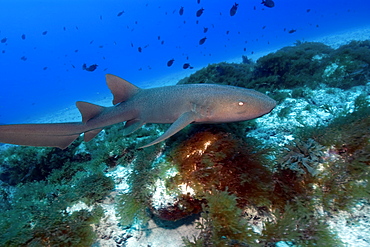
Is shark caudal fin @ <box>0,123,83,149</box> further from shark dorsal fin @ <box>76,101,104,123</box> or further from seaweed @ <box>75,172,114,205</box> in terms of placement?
seaweed @ <box>75,172,114,205</box>

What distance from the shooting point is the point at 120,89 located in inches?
165

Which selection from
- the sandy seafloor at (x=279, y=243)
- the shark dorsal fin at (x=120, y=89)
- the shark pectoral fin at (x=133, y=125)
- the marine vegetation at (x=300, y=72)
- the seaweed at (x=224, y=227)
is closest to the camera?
the seaweed at (x=224, y=227)

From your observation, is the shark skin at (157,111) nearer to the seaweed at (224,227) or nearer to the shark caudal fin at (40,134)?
the shark caudal fin at (40,134)

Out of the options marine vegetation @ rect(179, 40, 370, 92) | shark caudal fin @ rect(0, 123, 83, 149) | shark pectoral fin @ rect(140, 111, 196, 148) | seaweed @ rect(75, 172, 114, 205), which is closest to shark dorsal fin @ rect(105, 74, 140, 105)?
shark caudal fin @ rect(0, 123, 83, 149)

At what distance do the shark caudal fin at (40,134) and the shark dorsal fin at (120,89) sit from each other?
97cm

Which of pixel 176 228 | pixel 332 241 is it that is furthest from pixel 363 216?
pixel 176 228

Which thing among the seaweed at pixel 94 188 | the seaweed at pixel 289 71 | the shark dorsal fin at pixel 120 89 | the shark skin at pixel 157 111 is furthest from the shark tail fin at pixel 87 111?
the seaweed at pixel 289 71

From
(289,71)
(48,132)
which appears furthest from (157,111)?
(289,71)

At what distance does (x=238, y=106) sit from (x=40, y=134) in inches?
147

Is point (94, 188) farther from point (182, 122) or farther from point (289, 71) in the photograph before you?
point (289, 71)

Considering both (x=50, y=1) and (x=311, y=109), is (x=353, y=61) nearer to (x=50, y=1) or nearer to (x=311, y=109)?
(x=311, y=109)

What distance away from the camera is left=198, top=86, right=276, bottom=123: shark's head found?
303cm

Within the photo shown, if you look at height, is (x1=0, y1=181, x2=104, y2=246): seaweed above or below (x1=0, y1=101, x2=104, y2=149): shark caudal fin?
below

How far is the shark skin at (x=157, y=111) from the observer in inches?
122
